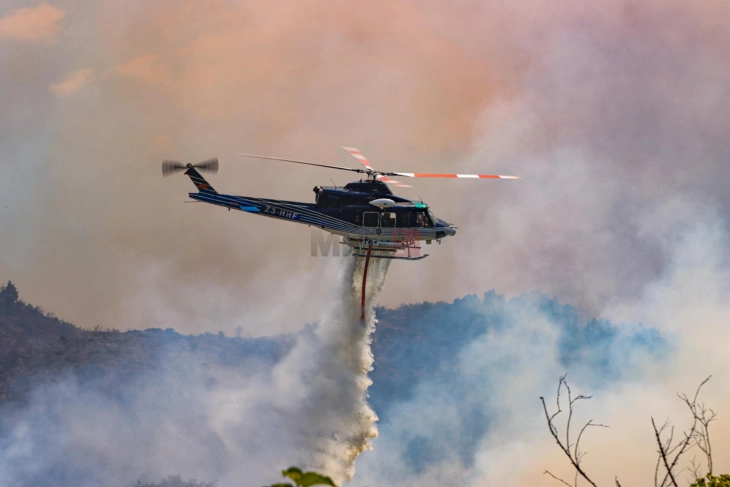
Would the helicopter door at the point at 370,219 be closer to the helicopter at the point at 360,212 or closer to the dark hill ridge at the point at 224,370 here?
the helicopter at the point at 360,212

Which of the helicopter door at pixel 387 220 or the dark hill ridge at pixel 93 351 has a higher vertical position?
the dark hill ridge at pixel 93 351

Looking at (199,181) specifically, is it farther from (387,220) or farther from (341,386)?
(341,386)

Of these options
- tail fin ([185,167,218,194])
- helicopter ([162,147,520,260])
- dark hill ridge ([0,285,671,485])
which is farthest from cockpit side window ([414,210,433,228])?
dark hill ridge ([0,285,671,485])

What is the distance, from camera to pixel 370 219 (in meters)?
46.0

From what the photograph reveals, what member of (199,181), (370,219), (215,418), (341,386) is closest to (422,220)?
(370,219)

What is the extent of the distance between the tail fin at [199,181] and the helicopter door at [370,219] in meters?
6.83

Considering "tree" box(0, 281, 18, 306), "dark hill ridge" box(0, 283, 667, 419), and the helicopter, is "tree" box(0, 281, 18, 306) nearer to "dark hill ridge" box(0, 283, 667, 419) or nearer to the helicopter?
"dark hill ridge" box(0, 283, 667, 419)

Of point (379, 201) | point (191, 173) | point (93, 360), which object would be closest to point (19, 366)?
point (93, 360)

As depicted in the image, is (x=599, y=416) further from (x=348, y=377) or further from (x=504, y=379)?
(x=348, y=377)

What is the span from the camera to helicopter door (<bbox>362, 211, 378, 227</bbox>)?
4591 cm

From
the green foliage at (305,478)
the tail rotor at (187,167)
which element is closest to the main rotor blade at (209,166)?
the tail rotor at (187,167)

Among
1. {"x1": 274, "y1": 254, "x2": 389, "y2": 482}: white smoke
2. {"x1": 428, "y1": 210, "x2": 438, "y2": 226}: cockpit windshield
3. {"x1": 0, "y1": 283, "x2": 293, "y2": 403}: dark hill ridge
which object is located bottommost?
{"x1": 274, "y1": 254, "x2": 389, "y2": 482}: white smoke

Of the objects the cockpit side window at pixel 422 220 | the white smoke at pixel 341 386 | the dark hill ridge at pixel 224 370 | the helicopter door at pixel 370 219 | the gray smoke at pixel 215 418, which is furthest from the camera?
the dark hill ridge at pixel 224 370

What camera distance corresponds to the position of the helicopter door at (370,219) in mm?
45906
